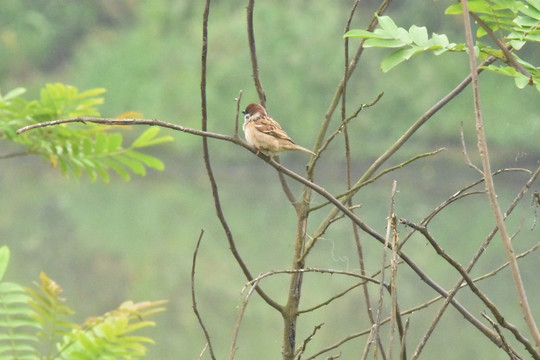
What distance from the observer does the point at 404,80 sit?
3059 mm

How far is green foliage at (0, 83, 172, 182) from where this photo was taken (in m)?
0.80

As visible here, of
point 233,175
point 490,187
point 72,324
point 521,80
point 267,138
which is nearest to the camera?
point 490,187

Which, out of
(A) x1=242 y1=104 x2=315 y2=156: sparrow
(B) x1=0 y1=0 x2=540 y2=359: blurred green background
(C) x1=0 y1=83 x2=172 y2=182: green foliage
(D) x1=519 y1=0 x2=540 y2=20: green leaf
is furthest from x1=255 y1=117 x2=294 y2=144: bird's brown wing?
(B) x1=0 y1=0 x2=540 y2=359: blurred green background

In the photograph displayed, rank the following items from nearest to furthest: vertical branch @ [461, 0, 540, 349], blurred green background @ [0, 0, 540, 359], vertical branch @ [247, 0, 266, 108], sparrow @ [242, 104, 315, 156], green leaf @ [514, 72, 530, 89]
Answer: vertical branch @ [461, 0, 540, 349], green leaf @ [514, 72, 530, 89], vertical branch @ [247, 0, 266, 108], sparrow @ [242, 104, 315, 156], blurred green background @ [0, 0, 540, 359]

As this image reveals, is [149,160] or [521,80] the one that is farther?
[149,160]

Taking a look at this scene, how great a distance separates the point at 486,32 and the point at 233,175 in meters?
3.02

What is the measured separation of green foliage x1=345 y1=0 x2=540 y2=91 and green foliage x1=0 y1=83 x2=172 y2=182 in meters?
0.42

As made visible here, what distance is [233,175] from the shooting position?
11.2ft

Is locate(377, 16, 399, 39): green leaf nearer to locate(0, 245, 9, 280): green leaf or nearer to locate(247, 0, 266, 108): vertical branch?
locate(247, 0, 266, 108): vertical branch

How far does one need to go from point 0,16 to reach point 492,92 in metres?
1.94

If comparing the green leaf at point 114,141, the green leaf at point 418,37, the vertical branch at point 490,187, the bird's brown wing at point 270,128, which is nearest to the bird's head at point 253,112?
the bird's brown wing at point 270,128

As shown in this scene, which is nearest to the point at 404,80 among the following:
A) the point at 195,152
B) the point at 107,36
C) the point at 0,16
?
the point at 195,152

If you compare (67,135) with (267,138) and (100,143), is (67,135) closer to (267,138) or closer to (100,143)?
(100,143)

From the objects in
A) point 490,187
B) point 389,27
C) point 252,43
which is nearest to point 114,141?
point 252,43
